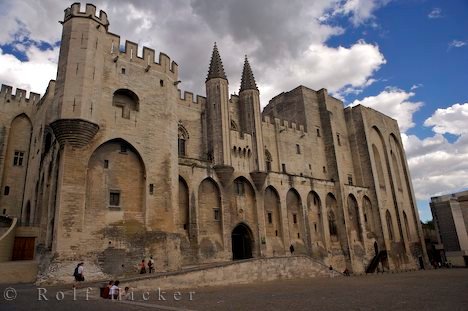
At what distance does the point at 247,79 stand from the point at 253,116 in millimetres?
3838

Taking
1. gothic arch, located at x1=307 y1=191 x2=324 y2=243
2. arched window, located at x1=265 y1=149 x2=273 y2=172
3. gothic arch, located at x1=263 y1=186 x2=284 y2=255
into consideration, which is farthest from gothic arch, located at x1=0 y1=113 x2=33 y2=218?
gothic arch, located at x1=307 y1=191 x2=324 y2=243

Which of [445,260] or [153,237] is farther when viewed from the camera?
[445,260]

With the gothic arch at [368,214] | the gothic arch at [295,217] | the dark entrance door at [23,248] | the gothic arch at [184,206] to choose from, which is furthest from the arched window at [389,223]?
the dark entrance door at [23,248]

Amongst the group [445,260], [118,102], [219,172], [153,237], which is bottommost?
[445,260]

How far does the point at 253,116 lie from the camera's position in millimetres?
29031

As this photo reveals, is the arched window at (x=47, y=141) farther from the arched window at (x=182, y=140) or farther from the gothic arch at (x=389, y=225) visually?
the gothic arch at (x=389, y=225)

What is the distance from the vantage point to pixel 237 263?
19250 mm

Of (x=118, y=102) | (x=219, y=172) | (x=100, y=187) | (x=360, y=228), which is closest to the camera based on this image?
(x=100, y=187)

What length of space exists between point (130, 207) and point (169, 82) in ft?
29.0

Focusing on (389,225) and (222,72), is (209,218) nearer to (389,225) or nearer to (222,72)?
(222,72)

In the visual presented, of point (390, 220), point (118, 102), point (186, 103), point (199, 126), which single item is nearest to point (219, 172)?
point (199, 126)

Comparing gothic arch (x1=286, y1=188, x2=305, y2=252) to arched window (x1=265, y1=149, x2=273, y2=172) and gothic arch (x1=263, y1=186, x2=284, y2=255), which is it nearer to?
gothic arch (x1=263, y1=186, x2=284, y2=255)

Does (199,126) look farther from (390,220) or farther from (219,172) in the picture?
(390,220)

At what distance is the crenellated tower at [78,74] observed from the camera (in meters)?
17.5
